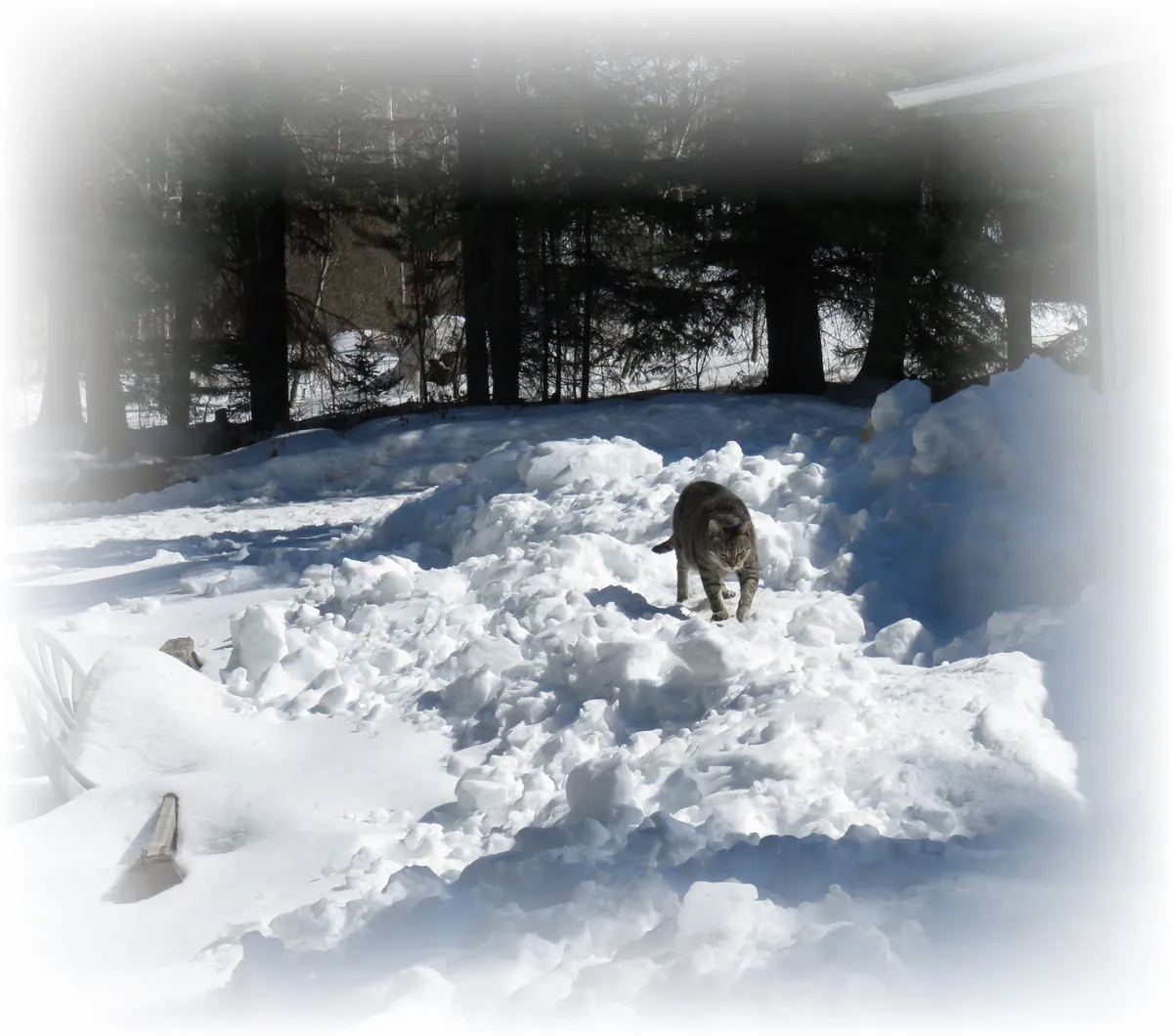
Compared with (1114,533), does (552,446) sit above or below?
above

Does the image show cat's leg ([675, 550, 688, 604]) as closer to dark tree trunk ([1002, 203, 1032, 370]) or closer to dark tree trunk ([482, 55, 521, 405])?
dark tree trunk ([1002, 203, 1032, 370])

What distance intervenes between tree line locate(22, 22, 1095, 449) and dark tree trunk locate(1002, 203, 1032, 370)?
4 cm

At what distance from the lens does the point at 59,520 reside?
506 inches

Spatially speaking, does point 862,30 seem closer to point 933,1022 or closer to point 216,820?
point 216,820

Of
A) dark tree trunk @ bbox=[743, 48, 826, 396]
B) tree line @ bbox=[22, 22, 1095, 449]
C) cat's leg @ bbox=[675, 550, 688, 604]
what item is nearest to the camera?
cat's leg @ bbox=[675, 550, 688, 604]

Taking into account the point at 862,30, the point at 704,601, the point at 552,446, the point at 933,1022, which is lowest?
the point at 933,1022

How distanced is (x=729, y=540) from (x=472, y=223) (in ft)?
43.0

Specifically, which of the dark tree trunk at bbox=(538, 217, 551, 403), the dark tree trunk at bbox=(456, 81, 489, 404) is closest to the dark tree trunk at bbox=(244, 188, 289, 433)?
the dark tree trunk at bbox=(456, 81, 489, 404)

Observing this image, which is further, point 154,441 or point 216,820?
point 154,441

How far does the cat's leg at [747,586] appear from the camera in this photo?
6430 mm

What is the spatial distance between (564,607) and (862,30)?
12.2 m

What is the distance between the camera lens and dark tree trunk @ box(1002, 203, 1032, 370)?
15156 mm

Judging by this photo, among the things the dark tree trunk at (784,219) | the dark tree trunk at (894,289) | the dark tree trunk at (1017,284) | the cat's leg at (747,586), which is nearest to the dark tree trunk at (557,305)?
the dark tree trunk at (784,219)

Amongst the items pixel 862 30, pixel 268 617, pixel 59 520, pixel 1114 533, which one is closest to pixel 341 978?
pixel 268 617
